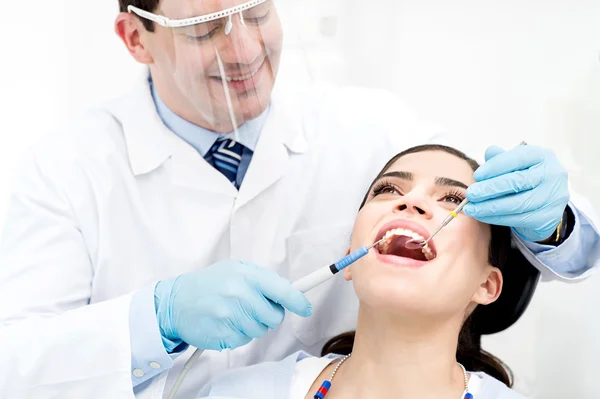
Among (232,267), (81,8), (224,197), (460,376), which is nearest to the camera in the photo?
(232,267)

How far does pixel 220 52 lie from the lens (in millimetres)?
1489

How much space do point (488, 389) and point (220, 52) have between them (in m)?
0.89

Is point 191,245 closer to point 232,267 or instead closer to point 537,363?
point 232,267

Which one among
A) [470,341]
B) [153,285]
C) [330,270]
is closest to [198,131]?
[153,285]

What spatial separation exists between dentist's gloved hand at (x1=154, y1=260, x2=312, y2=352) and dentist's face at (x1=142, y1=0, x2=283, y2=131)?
354mm

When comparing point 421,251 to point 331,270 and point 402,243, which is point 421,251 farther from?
point 331,270

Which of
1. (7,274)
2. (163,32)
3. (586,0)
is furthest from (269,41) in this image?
(586,0)

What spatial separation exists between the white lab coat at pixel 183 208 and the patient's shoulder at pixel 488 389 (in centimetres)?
29

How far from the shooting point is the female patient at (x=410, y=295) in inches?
54.5

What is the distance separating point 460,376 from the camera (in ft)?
5.06

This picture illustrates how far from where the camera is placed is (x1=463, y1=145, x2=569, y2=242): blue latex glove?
1387 millimetres

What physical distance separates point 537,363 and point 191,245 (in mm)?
1096

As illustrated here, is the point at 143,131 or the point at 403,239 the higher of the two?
the point at 143,131

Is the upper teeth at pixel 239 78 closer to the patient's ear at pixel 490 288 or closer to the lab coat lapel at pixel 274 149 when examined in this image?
the lab coat lapel at pixel 274 149
